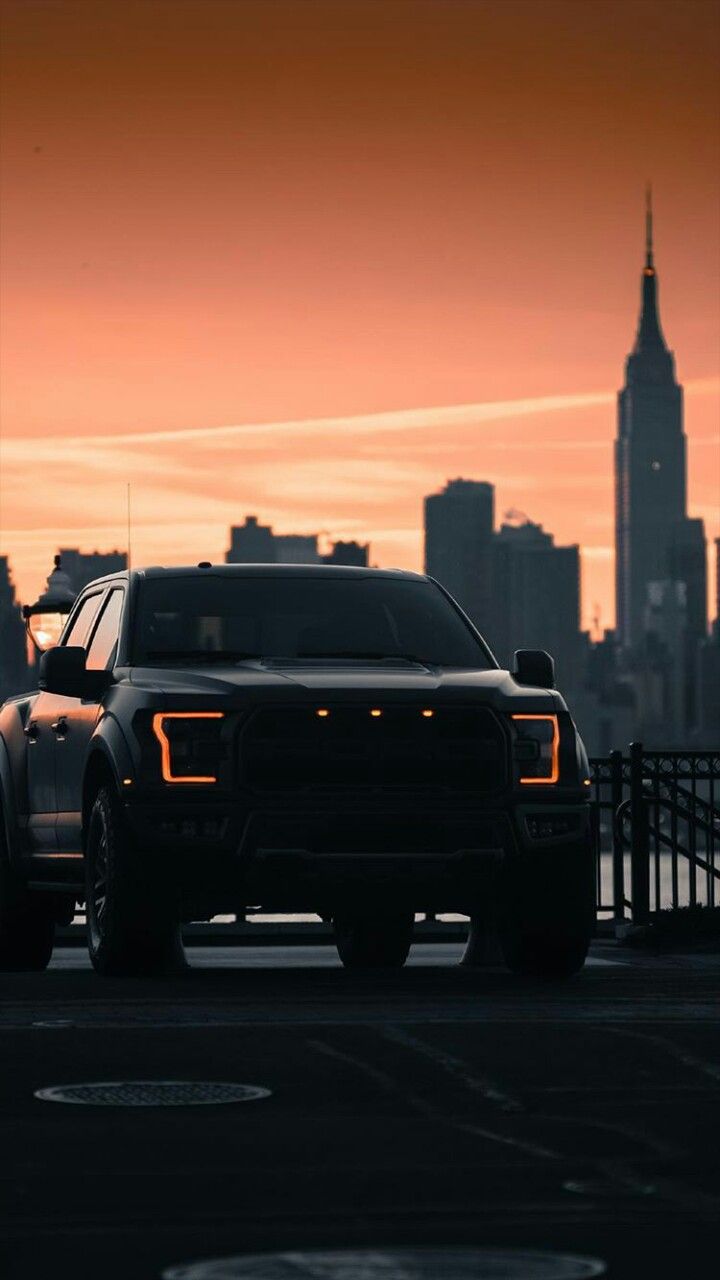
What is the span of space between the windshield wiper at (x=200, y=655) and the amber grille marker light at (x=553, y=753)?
5.19ft

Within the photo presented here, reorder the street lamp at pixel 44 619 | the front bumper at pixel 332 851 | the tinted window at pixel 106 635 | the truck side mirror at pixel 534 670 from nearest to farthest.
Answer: the front bumper at pixel 332 851 < the truck side mirror at pixel 534 670 < the tinted window at pixel 106 635 < the street lamp at pixel 44 619

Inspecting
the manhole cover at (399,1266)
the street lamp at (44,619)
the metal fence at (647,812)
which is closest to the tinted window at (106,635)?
the metal fence at (647,812)

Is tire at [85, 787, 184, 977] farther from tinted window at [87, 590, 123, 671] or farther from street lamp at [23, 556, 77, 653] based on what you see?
street lamp at [23, 556, 77, 653]

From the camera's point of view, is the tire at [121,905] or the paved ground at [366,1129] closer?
the paved ground at [366,1129]

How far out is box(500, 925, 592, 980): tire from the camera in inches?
525

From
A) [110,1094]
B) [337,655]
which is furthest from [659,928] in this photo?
[110,1094]

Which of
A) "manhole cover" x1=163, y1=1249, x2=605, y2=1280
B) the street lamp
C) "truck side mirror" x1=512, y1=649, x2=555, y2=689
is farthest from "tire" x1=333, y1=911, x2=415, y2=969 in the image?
"manhole cover" x1=163, y1=1249, x2=605, y2=1280

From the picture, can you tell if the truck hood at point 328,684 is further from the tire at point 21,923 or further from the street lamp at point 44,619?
the street lamp at point 44,619

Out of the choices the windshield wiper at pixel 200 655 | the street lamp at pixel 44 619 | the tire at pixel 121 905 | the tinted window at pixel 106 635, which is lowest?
the tire at pixel 121 905

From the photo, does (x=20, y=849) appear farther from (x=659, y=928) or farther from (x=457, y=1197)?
(x=457, y=1197)

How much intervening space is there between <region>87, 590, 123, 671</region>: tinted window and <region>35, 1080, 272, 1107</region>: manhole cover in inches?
216

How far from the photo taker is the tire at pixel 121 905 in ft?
42.0

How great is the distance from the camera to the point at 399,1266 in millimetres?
5789

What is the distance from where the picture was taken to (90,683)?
13750mm
